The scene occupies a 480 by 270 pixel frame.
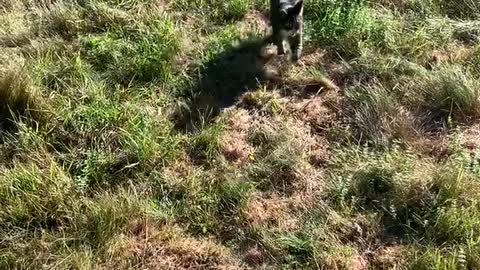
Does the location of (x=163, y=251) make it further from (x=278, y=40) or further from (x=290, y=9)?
(x=290, y=9)

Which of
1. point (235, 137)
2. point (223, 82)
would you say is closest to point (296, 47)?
point (223, 82)

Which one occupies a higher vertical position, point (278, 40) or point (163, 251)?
→ point (278, 40)

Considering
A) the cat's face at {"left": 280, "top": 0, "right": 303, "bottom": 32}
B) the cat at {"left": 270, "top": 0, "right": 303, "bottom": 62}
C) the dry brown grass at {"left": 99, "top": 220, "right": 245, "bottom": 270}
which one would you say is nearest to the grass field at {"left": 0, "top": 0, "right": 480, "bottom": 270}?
the dry brown grass at {"left": 99, "top": 220, "right": 245, "bottom": 270}

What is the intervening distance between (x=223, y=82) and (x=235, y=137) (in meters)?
0.60

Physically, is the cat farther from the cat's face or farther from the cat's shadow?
the cat's shadow

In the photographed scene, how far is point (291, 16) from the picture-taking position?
4.98 m

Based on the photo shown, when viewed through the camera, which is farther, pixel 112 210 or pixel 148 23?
pixel 148 23

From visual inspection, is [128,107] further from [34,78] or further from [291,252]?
[291,252]

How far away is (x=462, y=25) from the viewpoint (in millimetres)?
5363

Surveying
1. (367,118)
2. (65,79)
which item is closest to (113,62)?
(65,79)

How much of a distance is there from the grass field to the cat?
175mm

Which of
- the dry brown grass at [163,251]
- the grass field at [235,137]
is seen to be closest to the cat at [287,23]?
the grass field at [235,137]

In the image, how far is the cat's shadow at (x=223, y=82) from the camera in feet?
15.8

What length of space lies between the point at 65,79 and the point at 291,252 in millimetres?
Answer: 2295
